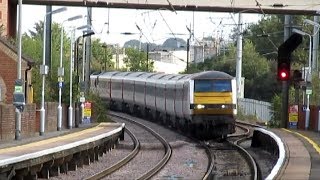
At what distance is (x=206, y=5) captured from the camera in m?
38.6

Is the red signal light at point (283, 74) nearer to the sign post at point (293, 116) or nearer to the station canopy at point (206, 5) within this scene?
the station canopy at point (206, 5)

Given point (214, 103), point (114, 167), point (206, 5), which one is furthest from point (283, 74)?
point (114, 167)

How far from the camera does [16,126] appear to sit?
93.2 feet

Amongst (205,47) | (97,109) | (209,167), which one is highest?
(205,47)

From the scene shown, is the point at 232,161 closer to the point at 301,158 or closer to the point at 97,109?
the point at 301,158

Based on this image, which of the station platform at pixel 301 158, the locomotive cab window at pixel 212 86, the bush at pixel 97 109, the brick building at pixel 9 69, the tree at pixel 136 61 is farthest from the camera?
the tree at pixel 136 61

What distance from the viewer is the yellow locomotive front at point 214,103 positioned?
118 feet

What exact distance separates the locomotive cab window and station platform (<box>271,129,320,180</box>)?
591cm

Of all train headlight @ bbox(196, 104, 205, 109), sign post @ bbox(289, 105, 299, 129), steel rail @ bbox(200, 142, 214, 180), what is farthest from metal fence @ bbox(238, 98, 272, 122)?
steel rail @ bbox(200, 142, 214, 180)

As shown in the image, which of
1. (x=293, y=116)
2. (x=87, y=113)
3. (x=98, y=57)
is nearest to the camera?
(x=293, y=116)

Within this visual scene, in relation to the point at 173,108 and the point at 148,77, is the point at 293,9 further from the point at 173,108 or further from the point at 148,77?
the point at 148,77

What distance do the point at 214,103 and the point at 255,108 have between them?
36784 mm

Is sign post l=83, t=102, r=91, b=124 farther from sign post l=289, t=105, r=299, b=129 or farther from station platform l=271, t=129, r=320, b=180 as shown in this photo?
station platform l=271, t=129, r=320, b=180

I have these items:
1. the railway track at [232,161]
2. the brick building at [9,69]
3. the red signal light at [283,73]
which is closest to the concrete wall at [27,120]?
the brick building at [9,69]
